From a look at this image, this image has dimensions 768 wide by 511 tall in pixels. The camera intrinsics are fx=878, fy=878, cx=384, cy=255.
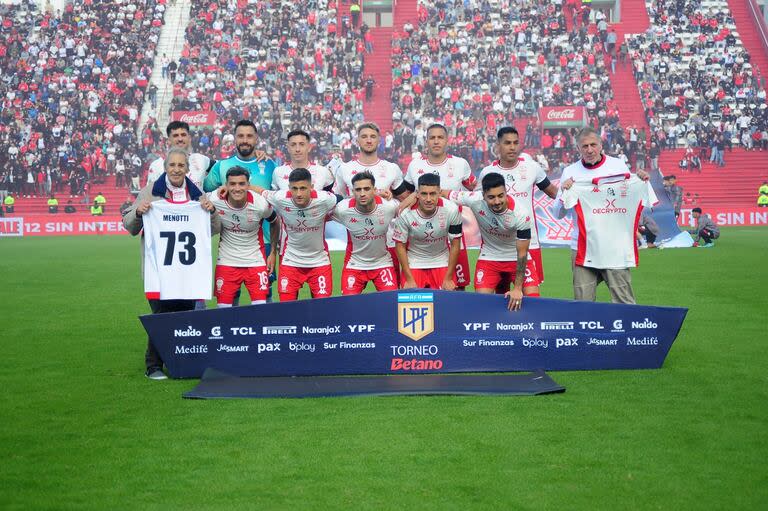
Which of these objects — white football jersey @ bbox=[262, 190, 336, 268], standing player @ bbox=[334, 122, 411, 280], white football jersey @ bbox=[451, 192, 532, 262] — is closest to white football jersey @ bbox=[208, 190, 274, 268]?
white football jersey @ bbox=[262, 190, 336, 268]

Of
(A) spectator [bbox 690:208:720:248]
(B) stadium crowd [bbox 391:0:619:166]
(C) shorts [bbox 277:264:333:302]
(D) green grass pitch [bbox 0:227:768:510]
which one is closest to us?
(D) green grass pitch [bbox 0:227:768:510]

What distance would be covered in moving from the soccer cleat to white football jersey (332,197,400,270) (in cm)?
211

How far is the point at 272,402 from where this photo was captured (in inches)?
250

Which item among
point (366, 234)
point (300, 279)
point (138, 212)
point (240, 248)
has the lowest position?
point (300, 279)

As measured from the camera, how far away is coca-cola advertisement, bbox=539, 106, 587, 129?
1447 inches

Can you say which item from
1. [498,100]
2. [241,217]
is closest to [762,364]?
[241,217]

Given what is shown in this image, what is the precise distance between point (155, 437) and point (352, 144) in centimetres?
3090

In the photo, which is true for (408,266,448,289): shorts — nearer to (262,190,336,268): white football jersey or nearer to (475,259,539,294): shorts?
(475,259,539,294): shorts

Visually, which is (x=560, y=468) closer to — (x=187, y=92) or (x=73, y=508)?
(x=73, y=508)

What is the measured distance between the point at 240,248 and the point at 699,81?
3515cm

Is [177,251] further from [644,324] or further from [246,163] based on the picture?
[644,324]

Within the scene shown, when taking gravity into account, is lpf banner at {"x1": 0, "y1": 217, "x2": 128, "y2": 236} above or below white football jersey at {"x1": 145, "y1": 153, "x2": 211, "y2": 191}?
below

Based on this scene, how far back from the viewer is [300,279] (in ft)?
27.9

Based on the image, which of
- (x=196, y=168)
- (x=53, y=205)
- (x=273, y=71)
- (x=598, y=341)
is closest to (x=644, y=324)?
(x=598, y=341)
